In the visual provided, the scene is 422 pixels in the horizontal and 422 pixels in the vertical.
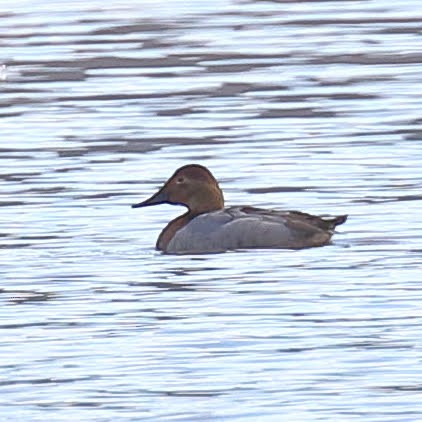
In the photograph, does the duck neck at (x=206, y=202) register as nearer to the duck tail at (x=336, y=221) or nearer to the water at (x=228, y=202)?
the water at (x=228, y=202)

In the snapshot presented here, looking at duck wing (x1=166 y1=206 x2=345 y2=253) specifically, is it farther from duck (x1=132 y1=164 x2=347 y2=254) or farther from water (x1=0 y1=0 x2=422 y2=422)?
water (x1=0 y1=0 x2=422 y2=422)

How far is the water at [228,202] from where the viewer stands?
32.5ft

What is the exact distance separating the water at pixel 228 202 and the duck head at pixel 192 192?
24 centimetres

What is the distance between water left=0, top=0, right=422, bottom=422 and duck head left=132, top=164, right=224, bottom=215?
237 mm

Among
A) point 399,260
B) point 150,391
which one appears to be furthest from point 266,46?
point 150,391

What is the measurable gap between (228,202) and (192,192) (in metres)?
1.08

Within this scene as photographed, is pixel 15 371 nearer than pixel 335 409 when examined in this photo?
No

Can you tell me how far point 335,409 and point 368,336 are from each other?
4.58ft

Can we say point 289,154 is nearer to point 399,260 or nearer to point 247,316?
point 399,260

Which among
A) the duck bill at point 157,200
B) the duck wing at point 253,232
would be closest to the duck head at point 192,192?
the duck bill at point 157,200

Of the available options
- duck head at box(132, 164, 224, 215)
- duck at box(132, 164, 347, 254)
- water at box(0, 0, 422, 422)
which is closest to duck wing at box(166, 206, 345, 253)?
duck at box(132, 164, 347, 254)

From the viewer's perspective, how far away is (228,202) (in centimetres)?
1597

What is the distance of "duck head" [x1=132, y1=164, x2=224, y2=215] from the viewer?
14.9 meters

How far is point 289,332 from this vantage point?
10.9m
